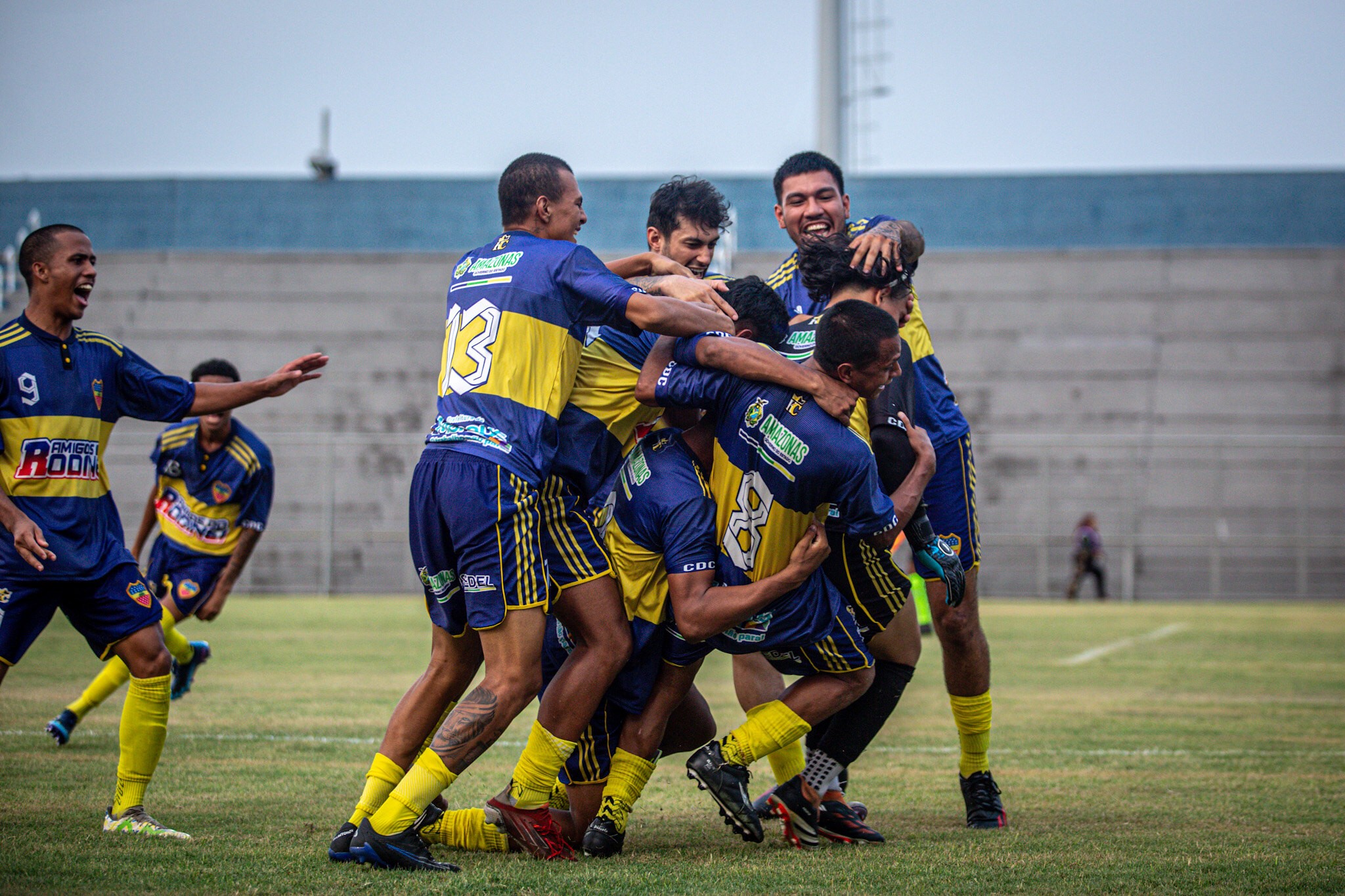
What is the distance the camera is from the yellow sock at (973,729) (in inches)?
211

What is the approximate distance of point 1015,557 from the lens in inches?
1066

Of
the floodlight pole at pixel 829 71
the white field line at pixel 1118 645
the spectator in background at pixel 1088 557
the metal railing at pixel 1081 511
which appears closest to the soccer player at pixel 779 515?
the white field line at pixel 1118 645

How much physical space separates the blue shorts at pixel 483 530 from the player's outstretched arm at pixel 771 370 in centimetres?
81

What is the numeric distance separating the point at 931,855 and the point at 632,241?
85.9 ft

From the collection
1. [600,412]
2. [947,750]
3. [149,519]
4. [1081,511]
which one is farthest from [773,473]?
[1081,511]

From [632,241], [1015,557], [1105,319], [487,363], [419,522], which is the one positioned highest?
[632,241]

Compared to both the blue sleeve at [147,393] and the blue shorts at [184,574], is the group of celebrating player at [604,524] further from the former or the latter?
the blue shorts at [184,574]

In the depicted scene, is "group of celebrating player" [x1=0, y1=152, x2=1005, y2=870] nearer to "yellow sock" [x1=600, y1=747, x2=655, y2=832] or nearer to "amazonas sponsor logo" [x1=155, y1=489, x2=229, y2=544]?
"yellow sock" [x1=600, y1=747, x2=655, y2=832]

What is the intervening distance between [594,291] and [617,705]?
1603 mm

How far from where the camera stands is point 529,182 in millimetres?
4613

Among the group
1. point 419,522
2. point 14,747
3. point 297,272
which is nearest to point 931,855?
point 419,522

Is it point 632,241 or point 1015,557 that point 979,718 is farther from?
point 632,241

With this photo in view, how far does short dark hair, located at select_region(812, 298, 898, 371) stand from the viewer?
4477 mm

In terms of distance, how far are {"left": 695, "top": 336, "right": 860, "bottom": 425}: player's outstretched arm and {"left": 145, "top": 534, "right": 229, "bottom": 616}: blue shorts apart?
5283 mm
